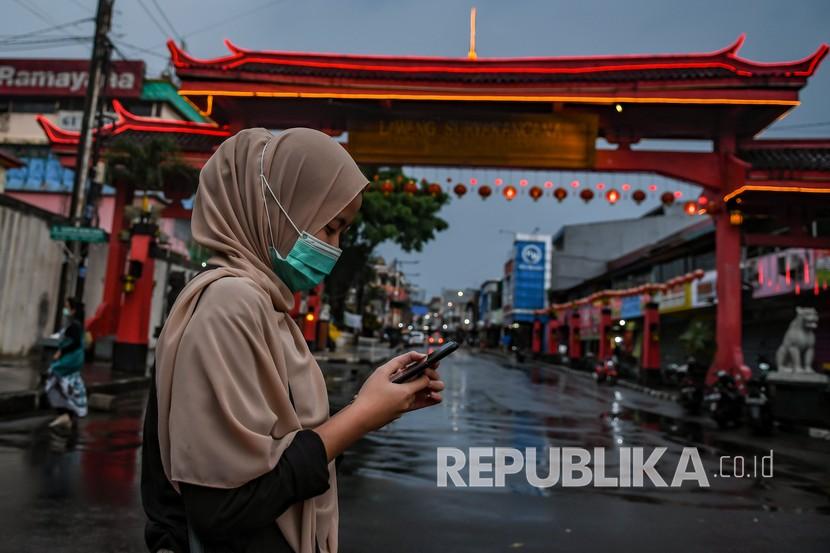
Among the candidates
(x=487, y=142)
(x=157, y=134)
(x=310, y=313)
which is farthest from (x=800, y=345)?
(x=310, y=313)

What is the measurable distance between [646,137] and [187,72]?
1156cm

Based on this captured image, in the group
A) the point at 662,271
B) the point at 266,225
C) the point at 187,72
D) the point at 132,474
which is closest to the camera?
the point at 266,225

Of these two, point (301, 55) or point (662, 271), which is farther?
point (662, 271)

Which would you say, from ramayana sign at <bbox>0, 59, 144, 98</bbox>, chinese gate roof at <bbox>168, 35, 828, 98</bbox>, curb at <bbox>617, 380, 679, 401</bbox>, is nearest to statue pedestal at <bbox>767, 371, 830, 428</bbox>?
curb at <bbox>617, 380, 679, 401</bbox>

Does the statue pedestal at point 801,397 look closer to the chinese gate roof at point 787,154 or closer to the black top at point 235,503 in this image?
the chinese gate roof at point 787,154

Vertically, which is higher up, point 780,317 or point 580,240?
point 580,240

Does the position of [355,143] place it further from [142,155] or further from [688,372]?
[688,372]

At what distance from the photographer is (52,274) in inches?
718

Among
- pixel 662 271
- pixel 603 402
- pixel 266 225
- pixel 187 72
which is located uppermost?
pixel 187 72

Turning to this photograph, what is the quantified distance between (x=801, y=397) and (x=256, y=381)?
12760mm

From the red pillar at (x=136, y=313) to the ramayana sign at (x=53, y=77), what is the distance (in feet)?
65.3

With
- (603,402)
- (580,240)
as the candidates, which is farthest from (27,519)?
(580,240)

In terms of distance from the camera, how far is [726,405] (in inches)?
444

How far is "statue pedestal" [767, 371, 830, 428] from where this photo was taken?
10906mm
